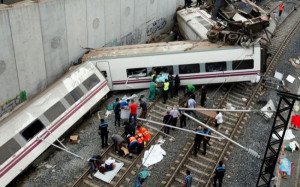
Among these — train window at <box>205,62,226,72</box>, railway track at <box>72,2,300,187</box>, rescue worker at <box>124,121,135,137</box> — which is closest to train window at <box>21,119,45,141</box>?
railway track at <box>72,2,300,187</box>

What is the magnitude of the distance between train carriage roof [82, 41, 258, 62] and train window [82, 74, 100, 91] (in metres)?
1.16

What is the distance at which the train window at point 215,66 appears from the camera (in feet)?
73.2

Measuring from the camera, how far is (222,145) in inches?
747

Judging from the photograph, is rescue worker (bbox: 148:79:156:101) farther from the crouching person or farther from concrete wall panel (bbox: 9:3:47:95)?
the crouching person

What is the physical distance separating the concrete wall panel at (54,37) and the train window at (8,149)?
196 inches

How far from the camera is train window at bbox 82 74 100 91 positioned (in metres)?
20.7

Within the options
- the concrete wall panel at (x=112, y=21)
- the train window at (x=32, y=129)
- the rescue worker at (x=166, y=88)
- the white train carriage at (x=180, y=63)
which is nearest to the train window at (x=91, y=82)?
the white train carriage at (x=180, y=63)

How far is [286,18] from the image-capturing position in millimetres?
36406

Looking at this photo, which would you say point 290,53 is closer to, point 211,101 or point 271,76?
point 271,76

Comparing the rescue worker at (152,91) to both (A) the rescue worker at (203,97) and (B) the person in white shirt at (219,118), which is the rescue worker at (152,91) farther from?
(B) the person in white shirt at (219,118)

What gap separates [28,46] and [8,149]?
4.94 meters

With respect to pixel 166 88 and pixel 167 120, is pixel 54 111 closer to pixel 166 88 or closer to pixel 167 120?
pixel 167 120

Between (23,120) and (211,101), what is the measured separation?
10.3 metres

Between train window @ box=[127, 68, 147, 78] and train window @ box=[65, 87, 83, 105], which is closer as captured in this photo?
train window @ box=[65, 87, 83, 105]
